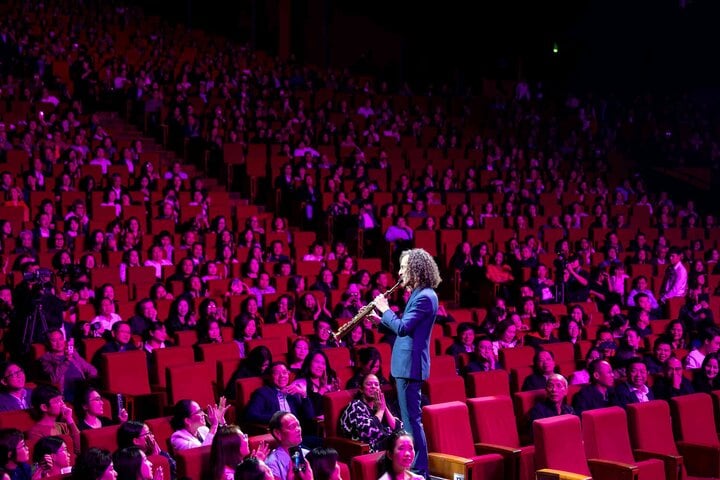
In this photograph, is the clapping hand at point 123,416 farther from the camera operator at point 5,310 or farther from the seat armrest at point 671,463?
the seat armrest at point 671,463

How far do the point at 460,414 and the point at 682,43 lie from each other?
10.1 meters

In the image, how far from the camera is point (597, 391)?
540 centimetres

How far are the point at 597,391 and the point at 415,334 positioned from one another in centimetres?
191

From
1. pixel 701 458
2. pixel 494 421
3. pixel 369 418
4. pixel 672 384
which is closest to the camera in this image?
pixel 369 418

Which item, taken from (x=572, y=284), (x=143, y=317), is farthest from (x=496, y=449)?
(x=572, y=284)

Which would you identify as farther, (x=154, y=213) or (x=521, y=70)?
(x=521, y=70)

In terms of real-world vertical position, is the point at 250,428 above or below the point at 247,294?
below

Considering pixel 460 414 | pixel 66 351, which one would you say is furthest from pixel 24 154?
pixel 460 414

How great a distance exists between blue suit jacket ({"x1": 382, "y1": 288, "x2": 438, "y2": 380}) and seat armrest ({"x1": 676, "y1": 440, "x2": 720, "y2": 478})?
1871 mm

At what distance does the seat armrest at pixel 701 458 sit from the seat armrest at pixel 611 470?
29.0 inches

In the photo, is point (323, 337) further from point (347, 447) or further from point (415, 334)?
point (415, 334)

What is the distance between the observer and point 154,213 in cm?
812

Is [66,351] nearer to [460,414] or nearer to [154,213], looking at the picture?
[460,414]

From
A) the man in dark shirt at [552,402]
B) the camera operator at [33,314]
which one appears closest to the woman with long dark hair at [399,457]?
the man in dark shirt at [552,402]
